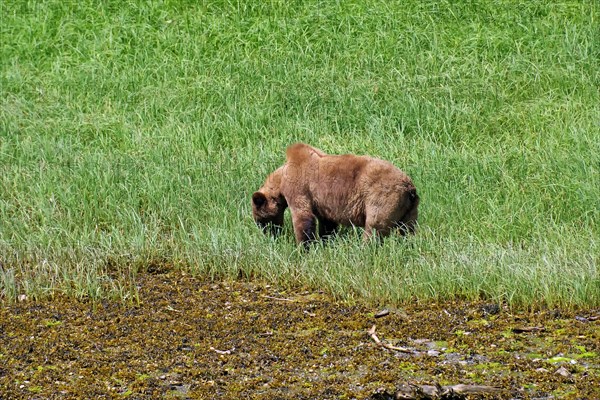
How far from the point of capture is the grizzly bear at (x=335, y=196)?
8.40 meters

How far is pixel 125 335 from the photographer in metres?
7.35

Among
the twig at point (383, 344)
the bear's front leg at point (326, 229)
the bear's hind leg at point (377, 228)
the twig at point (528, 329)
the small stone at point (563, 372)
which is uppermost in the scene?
the bear's hind leg at point (377, 228)

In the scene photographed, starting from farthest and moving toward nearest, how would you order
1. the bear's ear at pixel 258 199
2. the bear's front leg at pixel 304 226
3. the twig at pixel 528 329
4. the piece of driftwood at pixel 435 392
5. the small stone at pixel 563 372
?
the bear's ear at pixel 258 199
the bear's front leg at pixel 304 226
the twig at pixel 528 329
the small stone at pixel 563 372
the piece of driftwood at pixel 435 392

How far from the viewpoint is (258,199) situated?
9.01m

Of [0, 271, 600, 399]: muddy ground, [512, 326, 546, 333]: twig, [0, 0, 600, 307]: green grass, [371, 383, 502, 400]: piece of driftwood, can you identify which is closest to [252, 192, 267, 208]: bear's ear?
[0, 0, 600, 307]: green grass

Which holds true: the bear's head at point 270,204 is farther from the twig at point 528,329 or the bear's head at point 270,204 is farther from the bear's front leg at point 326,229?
the twig at point 528,329

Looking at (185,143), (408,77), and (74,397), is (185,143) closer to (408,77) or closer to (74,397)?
(408,77)

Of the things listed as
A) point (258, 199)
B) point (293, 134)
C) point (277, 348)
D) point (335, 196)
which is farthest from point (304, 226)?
point (293, 134)

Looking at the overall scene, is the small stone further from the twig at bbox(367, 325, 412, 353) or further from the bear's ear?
the bear's ear

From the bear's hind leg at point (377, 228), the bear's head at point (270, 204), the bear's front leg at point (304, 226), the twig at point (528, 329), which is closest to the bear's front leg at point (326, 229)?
the bear's front leg at point (304, 226)

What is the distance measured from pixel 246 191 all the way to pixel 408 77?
3.38m

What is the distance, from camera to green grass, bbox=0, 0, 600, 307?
8312 millimetres

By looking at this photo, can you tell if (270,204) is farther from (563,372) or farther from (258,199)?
(563,372)

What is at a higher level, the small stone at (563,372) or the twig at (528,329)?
the small stone at (563,372)
